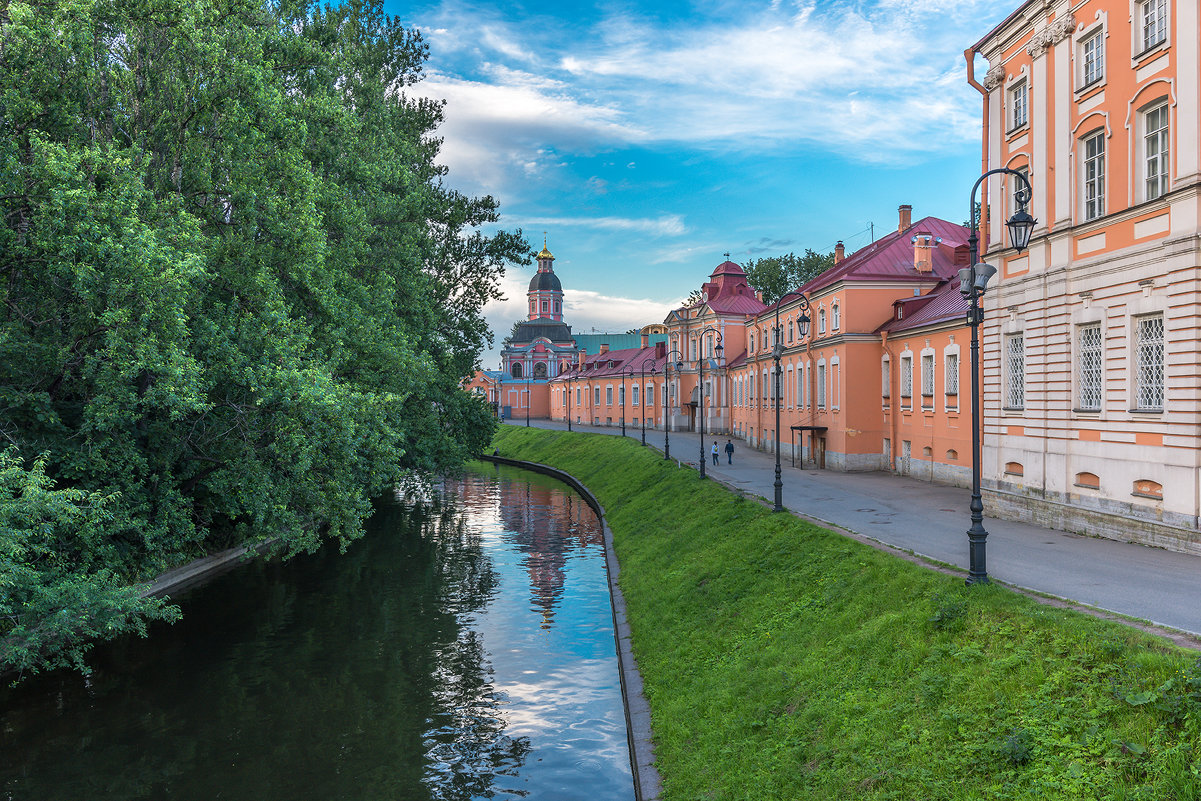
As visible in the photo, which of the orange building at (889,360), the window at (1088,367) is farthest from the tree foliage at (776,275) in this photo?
the window at (1088,367)

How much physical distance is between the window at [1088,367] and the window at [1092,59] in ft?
19.4

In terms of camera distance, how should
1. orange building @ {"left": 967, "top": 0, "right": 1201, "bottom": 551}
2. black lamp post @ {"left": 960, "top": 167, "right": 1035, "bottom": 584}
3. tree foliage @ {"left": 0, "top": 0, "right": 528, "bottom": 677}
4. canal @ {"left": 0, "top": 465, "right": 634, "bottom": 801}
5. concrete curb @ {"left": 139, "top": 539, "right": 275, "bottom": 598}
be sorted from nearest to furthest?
black lamp post @ {"left": 960, "top": 167, "right": 1035, "bottom": 584}
canal @ {"left": 0, "top": 465, "right": 634, "bottom": 801}
tree foliage @ {"left": 0, "top": 0, "right": 528, "bottom": 677}
orange building @ {"left": 967, "top": 0, "right": 1201, "bottom": 551}
concrete curb @ {"left": 139, "top": 539, "right": 275, "bottom": 598}

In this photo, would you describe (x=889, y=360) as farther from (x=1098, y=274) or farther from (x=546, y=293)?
(x=546, y=293)

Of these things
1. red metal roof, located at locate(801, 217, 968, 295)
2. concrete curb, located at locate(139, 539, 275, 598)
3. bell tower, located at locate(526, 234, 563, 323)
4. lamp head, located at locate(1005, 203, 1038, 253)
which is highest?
bell tower, located at locate(526, 234, 563, 323)

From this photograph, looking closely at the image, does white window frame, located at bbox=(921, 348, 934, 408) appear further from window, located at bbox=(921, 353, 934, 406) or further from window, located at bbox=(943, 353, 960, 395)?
window, located at bbox=(943, 353, 960, 395)

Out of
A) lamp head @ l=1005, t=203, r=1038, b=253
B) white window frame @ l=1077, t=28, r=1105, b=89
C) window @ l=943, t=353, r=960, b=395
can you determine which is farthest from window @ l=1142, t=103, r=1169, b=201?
window @ l=943, t=353, r=960, b=395

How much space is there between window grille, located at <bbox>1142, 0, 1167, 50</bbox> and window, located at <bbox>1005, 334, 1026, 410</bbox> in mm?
7639

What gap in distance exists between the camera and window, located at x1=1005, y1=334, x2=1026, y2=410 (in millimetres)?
22000

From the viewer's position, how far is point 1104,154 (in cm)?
→ 1862

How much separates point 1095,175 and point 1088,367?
461cm

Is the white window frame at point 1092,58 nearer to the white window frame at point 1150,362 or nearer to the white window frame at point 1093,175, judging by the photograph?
the white window frame at point 1093,175

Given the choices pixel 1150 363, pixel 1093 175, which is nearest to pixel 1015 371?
pixel 1150 363

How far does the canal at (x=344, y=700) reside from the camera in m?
12.9

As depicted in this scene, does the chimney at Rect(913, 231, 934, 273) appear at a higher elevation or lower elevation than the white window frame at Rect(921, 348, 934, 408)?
higher
